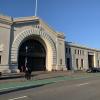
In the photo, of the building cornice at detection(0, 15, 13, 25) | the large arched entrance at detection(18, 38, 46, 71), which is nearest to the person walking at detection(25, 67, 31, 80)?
the building cornice at detection(0, 15, 13, 25)

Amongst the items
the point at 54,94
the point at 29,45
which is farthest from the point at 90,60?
the point at 54,94

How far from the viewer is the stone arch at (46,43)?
137 ft

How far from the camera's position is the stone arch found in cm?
4184

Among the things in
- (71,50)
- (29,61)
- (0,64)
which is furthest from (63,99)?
(71,50)

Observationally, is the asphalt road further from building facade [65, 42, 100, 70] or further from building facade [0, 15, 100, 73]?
building facade [65, 42, 100, 70]

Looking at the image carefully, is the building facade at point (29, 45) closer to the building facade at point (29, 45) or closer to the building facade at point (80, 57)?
the building facade at point (29, 45)

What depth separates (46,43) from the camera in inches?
1971

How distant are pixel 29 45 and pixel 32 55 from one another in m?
2.36

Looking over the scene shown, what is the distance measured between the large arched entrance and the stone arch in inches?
56.7

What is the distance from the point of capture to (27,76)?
27719mm

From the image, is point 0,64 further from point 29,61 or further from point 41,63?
point 41,63

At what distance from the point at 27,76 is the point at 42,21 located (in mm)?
23266

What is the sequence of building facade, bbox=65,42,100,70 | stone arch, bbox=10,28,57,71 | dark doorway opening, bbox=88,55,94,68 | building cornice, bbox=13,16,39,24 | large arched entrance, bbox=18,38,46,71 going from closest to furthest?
stone arch, bbox=10,28,57,71, building cornice, bbox=13,16,39,24, large arched entrance, bbox=18,38,46,71, building facade, bbox=65,42,100,70, dark doorway opening, bbox=88,55,94,68

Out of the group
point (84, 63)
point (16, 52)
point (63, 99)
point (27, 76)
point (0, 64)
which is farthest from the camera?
point (84, 63)
